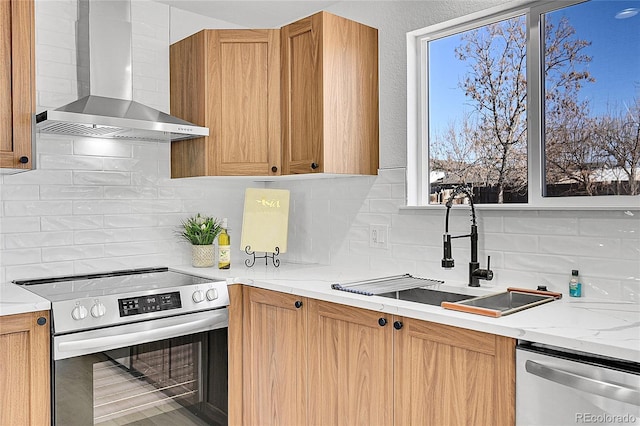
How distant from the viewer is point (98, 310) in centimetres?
209

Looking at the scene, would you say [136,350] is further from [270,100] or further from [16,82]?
[270,100]

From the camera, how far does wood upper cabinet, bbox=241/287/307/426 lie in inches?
89.0

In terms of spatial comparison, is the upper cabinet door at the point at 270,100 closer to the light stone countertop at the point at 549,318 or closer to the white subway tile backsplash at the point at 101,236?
the white subway tile backsplash at the point at 101,236

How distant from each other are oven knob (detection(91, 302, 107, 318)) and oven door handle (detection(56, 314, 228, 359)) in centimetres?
9

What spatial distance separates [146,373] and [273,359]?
22.1 inches

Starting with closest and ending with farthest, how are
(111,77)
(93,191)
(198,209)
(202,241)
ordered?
(111,77) → (93,191) → (202,241) → (198,209)

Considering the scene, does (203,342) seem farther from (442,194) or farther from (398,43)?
(398,43)

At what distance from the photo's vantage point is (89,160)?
273cm

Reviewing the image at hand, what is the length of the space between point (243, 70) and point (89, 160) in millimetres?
955

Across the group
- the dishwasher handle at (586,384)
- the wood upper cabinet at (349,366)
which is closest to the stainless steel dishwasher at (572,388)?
the dishwasher handle at (586,384)

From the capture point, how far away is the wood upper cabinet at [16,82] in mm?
2178

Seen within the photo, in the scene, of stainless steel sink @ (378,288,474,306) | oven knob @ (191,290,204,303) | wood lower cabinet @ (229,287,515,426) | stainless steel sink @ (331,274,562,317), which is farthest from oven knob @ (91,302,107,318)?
stainless steel sink @ (378,288,474,306)

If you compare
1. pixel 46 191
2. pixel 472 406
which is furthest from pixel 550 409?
pixel 46 191

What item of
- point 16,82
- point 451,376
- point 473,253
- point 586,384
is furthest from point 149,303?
point 586,384
